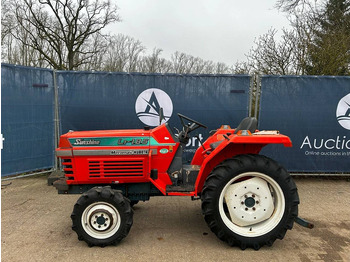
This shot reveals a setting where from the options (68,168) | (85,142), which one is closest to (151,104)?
(85,142)

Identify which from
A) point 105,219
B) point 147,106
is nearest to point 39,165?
point 147,106

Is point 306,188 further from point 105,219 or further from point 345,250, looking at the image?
point 105,219

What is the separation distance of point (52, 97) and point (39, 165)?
134 centimetres

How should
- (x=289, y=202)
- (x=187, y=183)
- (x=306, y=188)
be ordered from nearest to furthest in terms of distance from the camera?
1. (x=289, y=202)
2. (x=187, y=183)
3. (x=306, y=188)

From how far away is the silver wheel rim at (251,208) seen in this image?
9.42ft

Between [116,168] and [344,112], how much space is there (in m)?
4.58

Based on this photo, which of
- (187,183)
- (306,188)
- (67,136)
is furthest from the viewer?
(306,188)

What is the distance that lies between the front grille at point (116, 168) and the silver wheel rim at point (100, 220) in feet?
1.14

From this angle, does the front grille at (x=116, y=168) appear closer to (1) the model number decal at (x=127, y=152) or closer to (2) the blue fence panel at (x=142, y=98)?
(1) the model number decal at (x=127, y=152)

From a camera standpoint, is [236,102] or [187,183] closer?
[187,183]

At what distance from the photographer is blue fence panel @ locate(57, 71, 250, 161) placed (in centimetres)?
532

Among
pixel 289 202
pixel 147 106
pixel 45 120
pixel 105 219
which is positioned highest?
pixel 147 106

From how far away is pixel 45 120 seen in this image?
5.30 m

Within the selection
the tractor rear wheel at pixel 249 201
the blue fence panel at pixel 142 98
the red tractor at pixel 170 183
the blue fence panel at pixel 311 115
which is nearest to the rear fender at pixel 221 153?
the red tractor at pixel 170 183
